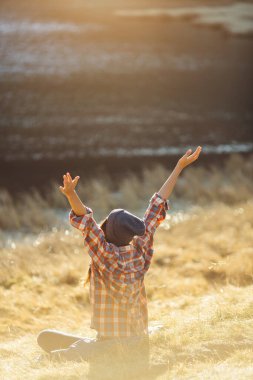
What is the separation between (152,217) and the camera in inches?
170

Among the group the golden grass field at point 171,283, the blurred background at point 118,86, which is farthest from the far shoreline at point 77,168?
the golden grass field at point 171,283

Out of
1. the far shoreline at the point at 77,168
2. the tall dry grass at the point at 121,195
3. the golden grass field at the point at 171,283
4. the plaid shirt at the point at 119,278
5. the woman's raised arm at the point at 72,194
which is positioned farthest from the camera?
the far shoreline at the point at 77,168

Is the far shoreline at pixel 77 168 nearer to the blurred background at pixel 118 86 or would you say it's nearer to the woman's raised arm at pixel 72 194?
the blurred background at pixel 118 86

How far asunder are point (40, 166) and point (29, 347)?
35.3 ft

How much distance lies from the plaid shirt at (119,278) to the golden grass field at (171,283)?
0.23 meters

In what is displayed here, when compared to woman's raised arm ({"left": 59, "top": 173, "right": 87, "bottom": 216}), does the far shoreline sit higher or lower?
higher

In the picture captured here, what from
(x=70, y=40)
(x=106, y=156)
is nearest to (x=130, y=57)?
(x=70, y=40)

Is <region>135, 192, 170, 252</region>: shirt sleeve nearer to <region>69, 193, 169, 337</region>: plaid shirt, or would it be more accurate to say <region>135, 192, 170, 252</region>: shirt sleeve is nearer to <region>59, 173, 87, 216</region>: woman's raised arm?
<region>69, 193, 169, 337</region>: plaid shirt

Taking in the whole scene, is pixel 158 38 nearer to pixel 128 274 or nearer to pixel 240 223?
pixel 240 223

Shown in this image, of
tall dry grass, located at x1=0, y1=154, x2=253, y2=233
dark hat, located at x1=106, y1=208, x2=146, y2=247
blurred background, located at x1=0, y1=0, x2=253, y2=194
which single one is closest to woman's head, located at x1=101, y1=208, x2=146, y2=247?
dark hat, located at x1=106, y1=208, x2=146, y2=247

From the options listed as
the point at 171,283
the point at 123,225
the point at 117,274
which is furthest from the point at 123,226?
the point at 171,283

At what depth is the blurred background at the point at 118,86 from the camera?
1714 cm

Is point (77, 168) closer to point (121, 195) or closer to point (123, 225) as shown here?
point (121, 195)

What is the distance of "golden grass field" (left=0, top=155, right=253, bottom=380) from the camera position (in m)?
4.17
